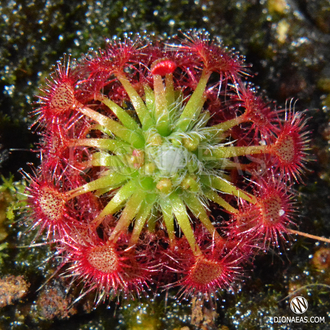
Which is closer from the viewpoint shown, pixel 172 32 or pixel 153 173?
pixel 153 173

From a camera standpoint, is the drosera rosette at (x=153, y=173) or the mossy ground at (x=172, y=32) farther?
the mossy ground at (x=172, y=32)

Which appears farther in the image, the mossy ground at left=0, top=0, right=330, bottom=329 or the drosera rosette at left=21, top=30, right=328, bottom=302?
the mossy ground at left=0, top=0, right=330, bottom=329

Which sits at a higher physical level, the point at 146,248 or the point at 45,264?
the point at 146,248

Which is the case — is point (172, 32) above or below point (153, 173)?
above

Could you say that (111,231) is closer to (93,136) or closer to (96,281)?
(96,281)

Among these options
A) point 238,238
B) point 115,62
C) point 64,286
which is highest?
point 115,62

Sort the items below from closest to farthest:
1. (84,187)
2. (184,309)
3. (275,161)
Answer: (84,187) → (275,161) → (184,309)

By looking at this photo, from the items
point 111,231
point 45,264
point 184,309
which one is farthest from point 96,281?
point 184,309

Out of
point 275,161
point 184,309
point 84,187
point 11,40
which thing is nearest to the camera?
point 84,187
